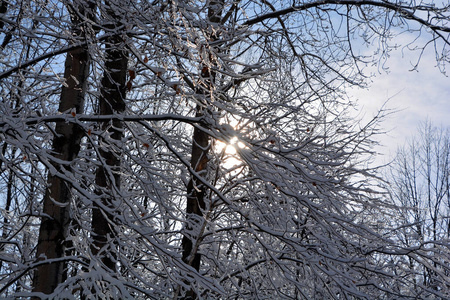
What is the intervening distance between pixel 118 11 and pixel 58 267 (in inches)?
100

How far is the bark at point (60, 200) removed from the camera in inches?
164

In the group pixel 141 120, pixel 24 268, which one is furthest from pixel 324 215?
pixel 24 268

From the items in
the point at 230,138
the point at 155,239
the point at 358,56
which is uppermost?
the point at 358,56

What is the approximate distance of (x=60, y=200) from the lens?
430 centimetres

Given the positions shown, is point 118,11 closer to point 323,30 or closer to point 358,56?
point 323,30

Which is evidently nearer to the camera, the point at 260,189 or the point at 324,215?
the point at 324,215

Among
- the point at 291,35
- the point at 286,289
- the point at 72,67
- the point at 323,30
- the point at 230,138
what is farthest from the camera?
the point at 286,289

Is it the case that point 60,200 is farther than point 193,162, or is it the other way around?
point 193,162

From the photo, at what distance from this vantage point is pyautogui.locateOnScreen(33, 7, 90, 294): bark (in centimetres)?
416

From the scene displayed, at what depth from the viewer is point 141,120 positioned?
3.98 m

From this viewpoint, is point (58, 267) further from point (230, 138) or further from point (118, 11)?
point (118, 11)

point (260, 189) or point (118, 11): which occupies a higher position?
point (118, 11)

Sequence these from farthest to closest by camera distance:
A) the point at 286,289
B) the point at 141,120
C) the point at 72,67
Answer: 1. the point at 286,289
2. the point at 72,67
3. the point at 141,120

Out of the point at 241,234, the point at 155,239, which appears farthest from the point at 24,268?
the point at 241,234
